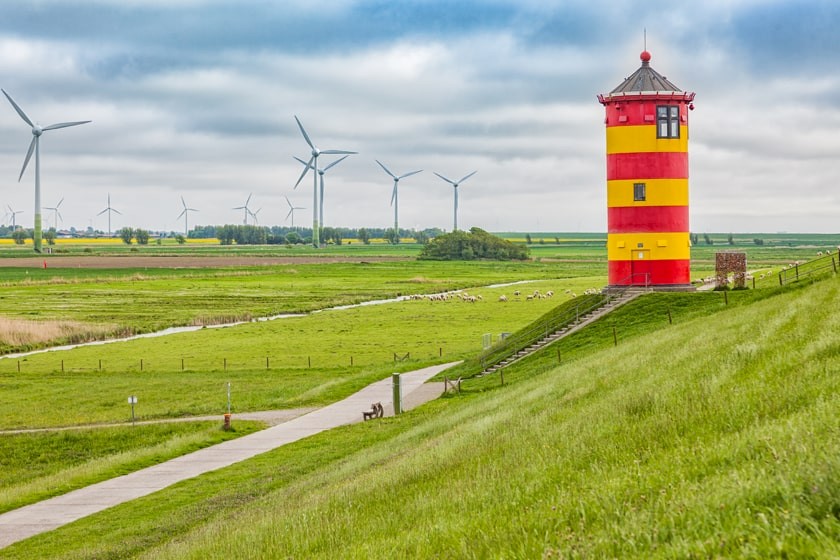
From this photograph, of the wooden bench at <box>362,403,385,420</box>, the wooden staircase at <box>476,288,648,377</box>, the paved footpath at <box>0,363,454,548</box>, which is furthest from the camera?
the wooden staircase at <box>476,288,648,377</box>

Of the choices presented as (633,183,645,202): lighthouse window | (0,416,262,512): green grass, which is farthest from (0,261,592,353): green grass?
(633,183,645,202): lighthouse window

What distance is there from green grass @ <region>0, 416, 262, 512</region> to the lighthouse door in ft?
57.4

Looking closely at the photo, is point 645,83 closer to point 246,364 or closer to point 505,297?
point 246,364

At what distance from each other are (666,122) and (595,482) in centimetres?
3445

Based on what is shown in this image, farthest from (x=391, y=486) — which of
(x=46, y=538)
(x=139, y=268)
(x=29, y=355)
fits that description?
(x=139, y=268)

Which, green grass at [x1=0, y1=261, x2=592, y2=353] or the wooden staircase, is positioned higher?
the wooden staircase

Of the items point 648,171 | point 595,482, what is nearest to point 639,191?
point 648,171

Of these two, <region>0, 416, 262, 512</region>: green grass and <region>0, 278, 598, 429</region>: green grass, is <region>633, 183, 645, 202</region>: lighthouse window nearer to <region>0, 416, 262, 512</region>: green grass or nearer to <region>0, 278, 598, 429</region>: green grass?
<region>0, 278, 598, 429</region>: green grass

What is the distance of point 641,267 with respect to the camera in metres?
44.6

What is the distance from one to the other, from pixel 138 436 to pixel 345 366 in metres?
22.5

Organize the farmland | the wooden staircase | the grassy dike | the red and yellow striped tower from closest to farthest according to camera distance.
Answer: the grassy dike, the farmland, the red and yellow striped tower, the wooden staircase

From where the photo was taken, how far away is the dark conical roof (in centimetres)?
4388

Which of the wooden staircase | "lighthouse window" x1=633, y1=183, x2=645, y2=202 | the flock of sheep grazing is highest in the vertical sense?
"lighthouse window" x1=633, y1=183, x2=645, y2=202

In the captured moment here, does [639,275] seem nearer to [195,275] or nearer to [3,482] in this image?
[3,482]
